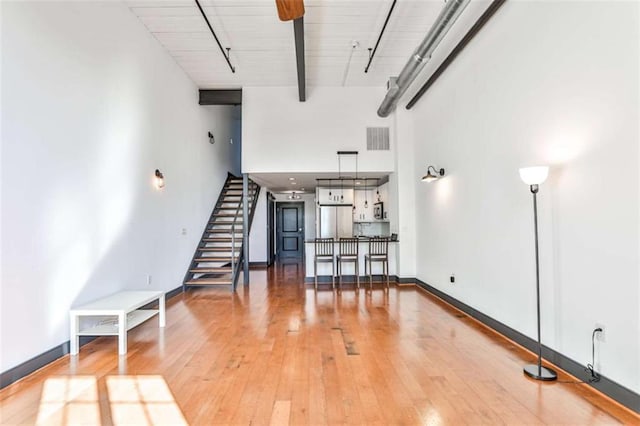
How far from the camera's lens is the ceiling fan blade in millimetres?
3254

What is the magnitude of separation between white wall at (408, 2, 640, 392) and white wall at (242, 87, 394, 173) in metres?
2.37

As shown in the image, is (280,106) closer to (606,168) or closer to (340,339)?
(340,339)

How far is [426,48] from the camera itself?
401 cm

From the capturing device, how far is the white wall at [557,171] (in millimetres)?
2162

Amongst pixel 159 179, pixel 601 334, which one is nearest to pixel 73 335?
pixel 159 179

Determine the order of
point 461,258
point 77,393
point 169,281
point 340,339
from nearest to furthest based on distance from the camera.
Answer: point 77,393
point 340,339
point 461,258
point 169,281

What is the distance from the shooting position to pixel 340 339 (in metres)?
3.55

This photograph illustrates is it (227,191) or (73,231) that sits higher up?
Result: (227,191)

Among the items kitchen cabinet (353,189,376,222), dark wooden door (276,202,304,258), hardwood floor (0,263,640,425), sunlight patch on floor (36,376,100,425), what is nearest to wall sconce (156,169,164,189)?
hardwood floor (0,263,640,425)

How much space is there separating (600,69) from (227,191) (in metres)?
7.64

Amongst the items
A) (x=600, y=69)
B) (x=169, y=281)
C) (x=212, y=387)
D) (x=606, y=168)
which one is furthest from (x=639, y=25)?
(x=169, y=281)

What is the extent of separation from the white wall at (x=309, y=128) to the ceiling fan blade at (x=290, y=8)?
126 inches

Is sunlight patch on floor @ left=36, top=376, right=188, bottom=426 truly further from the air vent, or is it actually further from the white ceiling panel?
the air vent

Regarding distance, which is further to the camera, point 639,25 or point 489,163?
point 489,163
